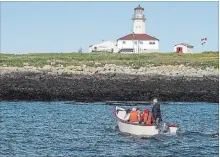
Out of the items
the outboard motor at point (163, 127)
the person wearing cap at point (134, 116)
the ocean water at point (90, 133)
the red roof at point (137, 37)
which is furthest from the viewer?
the red roof at point (137, 37)

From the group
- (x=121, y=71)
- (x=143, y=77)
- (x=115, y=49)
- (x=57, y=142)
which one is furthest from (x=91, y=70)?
(x=115, y=49)

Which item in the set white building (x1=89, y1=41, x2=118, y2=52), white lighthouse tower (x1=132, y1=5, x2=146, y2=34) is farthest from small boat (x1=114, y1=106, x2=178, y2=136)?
white lighthouse tower (x1=132, y1=5, x2=146, y2=34)

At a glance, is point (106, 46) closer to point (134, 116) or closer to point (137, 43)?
point (137, 43)

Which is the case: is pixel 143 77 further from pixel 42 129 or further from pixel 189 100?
pixel 42 129

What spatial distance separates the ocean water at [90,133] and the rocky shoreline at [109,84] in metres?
4.26

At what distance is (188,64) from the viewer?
249ft

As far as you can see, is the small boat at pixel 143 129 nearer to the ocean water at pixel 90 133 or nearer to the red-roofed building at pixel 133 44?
the ocean water at pixel 90 133

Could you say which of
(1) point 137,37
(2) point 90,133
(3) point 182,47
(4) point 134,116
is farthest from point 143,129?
(3) point 182,47

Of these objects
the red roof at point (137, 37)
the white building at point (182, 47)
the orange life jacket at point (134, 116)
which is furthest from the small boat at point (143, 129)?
the white building at point (182, 47)

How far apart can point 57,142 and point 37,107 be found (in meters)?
15.5

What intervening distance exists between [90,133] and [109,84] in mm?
25092

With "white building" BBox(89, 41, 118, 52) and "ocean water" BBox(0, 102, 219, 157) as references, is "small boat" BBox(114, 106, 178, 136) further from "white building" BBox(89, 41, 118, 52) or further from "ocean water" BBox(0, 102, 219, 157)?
"white building" BBox(89, 41, 118, 52)

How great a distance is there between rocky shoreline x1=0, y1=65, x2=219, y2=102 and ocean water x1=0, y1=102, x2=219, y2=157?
14.0 ft

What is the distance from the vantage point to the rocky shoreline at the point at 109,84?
162ft
